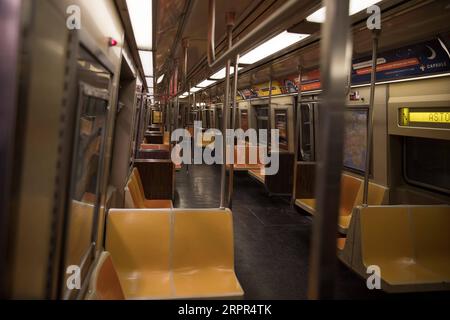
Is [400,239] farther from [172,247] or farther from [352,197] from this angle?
[172,247]

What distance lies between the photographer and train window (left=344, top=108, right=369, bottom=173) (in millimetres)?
4656

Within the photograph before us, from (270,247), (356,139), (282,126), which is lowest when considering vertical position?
(270,247)

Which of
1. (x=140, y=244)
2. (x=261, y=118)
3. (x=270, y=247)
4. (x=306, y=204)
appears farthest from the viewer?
(x=261, y=118)

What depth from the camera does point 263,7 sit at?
128 inches

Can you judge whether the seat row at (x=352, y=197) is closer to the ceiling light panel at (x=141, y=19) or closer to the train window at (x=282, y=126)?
the train window at (x=282, y=126)

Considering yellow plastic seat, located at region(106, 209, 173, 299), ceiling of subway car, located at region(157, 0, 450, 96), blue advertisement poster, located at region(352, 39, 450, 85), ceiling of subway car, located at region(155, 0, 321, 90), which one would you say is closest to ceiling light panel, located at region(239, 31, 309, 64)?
Result: ceiling of subway car, located at region(157, 0, 450, 96)

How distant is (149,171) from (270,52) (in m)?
2.55

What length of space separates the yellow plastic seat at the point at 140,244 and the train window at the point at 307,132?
427 centimetres

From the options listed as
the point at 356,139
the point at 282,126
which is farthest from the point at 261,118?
the point at 356,139

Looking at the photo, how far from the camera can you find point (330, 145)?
718 mm

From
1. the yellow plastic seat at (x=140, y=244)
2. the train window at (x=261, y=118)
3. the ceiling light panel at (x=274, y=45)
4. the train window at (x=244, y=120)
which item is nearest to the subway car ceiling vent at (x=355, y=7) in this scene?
the ceiling light panel at (x=274, y=45)

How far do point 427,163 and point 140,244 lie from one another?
3116mm

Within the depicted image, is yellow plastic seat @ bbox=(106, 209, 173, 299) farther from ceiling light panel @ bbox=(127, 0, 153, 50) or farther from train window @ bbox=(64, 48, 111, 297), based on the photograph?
ceiling light panel @ bbox=(127, 0, 153, 50)

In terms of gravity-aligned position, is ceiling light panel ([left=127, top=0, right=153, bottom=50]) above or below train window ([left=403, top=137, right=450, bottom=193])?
above
